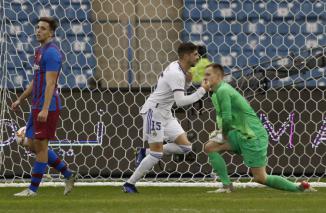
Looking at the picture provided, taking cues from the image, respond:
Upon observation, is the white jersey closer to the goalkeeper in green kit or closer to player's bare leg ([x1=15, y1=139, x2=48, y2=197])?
the goalkeeper in green kit

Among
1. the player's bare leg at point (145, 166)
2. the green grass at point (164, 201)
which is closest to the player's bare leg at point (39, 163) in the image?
the green grass at point (164, 201)

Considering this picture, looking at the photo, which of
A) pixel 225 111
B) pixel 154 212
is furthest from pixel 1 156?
pixel 154 212

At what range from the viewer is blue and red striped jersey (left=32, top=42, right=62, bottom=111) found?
27.8ft

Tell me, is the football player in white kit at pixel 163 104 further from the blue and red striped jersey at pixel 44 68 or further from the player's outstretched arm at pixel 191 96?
the blue and red striped jersey at pixel 44 68

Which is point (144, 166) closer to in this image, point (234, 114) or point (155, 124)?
point (155, 124)

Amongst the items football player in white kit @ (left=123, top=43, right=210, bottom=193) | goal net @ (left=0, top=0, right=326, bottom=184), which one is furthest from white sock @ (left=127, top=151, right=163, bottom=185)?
goal net @ (left=0, top=0, right=326, bottom=184)

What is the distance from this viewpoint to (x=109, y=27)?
12.1 meters

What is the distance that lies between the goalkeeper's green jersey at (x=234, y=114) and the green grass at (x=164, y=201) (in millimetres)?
534

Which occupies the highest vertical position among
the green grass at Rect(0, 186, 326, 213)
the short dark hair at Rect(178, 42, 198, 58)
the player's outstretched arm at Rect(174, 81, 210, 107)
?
the short dark hair at Rect(178, 42, 198, 58)

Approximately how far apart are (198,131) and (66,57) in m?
2.03

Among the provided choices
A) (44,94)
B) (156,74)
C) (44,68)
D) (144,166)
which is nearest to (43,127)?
(44,94)

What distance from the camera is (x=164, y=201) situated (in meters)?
7.70

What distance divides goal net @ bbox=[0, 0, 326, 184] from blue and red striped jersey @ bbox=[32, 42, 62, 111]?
2458mm

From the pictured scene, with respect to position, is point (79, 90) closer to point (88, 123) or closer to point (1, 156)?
point (88, 123)
